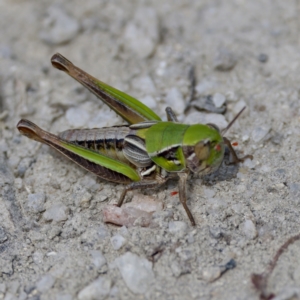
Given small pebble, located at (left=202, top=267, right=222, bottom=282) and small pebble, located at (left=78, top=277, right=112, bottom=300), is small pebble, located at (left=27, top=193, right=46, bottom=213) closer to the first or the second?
small pebble, located at (left=78, top=277, right=112, bottom=300)

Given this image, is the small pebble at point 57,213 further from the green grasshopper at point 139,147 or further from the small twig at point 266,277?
the small twig at point 266,277

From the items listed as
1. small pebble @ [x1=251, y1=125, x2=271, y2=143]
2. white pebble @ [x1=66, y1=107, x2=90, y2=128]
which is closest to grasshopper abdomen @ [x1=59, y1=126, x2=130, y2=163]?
white pebble @ [x1=66, y1=107, x2=90, y2=128]

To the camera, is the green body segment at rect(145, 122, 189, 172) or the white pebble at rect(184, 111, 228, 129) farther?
the white pebble at rect(184, 111, 228, 129)

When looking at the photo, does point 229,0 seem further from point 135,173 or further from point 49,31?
point 135,173

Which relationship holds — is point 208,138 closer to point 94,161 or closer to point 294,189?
point 294,189

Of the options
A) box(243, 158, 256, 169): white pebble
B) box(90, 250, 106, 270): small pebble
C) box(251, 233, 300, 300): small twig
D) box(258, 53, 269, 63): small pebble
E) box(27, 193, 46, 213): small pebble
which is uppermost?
box(258, 53, 269, 63): small pebble

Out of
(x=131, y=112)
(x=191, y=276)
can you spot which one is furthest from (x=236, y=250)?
(x=131, y=112)

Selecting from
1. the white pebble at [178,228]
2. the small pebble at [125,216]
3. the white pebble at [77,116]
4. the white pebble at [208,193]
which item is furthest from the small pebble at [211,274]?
the white pebble at [77,116]
